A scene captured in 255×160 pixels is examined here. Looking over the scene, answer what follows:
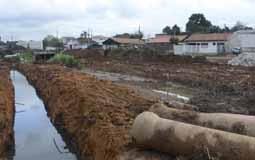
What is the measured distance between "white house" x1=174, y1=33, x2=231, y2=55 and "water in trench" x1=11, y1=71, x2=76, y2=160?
1381 inches

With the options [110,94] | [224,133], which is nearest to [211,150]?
[224,133]

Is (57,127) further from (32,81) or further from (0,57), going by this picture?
(0,57)

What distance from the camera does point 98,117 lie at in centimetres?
925

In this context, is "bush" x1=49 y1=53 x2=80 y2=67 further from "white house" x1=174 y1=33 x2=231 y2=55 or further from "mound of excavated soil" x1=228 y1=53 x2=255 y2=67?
"white house" x1=174 y1=33 x2=231 y2=55

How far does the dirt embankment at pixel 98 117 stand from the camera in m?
7.39

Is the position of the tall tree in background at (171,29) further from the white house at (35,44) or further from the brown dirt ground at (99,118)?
the brown dirt ground at (99,118)

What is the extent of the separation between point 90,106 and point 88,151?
2062mm

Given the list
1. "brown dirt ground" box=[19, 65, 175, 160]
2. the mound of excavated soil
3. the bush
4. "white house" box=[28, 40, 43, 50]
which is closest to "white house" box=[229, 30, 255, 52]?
the mound of excavated soil

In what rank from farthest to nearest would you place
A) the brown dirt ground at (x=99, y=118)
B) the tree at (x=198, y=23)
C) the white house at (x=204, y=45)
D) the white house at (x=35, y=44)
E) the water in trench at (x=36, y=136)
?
the white house at (x=35, y=44)
the tree at (x=198, y=23)
the white house at (x=204, y=45)
the water in trench at (x=36, y=136)
the brown dirt ground at (x=99, y=118)

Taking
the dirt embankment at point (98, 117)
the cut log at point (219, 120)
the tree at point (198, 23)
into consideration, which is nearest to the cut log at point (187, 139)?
the cut log at point (219, 120)

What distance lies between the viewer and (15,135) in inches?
458

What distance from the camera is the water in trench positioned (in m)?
9.62

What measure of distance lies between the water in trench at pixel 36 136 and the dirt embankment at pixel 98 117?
0.40 meters

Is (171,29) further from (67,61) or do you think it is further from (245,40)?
(67,61)
